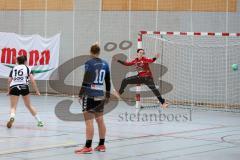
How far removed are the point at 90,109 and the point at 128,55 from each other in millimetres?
15002

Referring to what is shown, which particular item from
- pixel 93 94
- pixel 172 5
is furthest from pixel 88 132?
pixel 172 5

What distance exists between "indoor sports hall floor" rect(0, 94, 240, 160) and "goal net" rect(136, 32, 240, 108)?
3.11 metres

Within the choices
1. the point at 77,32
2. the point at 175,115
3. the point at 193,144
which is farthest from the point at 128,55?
the point at 193,144

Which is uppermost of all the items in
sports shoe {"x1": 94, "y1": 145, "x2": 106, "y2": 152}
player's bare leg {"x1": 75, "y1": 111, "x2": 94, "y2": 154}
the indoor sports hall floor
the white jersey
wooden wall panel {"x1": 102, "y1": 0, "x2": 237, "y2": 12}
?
wooden wall panel {"x1": 102, "y1": 0, "x2": 237, "y2": 12}

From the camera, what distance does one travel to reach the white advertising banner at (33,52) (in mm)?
27312

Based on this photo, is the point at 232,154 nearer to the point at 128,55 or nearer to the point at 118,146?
the point at 118,146

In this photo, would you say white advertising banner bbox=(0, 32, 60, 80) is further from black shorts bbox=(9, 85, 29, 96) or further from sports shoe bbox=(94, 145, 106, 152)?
sports shoe bbox=(94, 145, 106, 152)

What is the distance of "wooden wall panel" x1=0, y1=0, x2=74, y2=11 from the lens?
2806cm

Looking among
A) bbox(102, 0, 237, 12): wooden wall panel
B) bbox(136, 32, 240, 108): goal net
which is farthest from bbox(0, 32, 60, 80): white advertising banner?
bbox(136, 32, 240, 108): goal net

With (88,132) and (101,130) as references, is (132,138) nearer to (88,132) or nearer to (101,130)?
(101,130)

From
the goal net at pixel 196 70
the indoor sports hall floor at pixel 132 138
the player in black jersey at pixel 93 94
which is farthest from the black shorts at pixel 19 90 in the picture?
the goal net at pixel 196 70

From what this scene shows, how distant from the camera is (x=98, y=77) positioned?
11.6m

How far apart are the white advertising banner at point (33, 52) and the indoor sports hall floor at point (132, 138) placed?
272 inches

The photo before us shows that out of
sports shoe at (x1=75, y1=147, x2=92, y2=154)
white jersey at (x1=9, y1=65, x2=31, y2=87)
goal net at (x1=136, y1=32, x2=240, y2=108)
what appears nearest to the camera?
sports shoe at (x1=75, y1=147, x2=92, y2=154)
